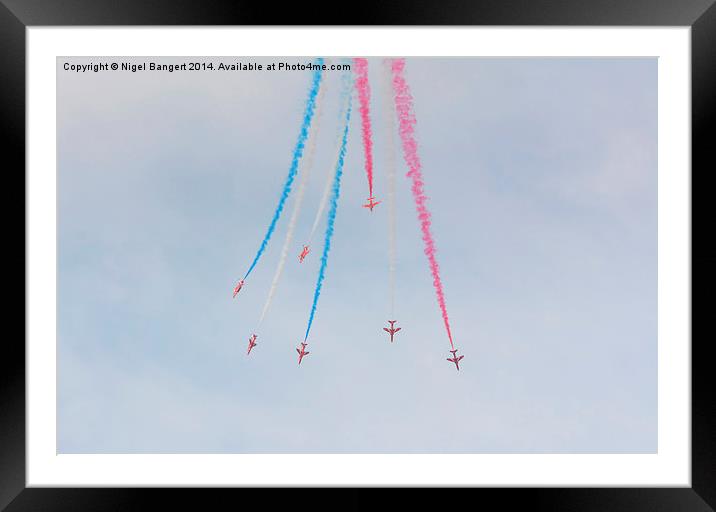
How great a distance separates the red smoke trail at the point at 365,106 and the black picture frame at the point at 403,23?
5.56ft

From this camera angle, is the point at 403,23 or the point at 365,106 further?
the point at 365,106

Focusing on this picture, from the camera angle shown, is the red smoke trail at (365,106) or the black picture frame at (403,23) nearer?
the black picture frame at (403,23)

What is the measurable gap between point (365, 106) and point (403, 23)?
7.40 feet

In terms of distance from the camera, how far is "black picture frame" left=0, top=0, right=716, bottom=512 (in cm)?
320

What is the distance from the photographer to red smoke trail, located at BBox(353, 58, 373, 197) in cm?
507

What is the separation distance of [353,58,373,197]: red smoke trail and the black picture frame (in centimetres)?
170

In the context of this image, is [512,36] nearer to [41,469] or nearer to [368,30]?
[368,30]

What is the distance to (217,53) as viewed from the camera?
3605mm

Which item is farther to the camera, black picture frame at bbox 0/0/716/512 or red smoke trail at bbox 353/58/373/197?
red smoke trail at bbox 353/58/373/197

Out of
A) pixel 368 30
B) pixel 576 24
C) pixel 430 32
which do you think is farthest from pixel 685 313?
pixel 368 30

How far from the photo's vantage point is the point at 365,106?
546 centimetres

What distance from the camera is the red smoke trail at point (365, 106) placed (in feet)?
16.6

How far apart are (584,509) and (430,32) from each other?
327cm

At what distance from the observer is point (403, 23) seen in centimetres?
322
